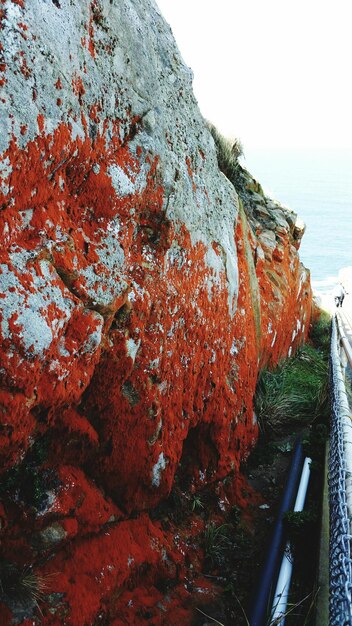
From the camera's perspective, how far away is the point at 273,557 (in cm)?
370

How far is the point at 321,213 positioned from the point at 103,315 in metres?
55.0

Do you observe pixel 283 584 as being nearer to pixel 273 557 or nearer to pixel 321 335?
pixel 273 557

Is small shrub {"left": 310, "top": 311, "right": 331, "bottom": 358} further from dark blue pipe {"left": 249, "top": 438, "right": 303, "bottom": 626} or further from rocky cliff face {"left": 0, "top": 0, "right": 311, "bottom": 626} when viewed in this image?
rocky cliff face {"left": 0, "top": 0, "right": 311, "bottom": 626}

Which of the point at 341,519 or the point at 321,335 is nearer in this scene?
the point at 341,519

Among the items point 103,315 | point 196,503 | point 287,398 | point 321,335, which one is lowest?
point 196,503

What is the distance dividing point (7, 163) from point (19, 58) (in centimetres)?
55

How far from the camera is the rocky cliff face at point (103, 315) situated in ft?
7.95

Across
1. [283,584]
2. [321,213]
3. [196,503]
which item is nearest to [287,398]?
[196,503]

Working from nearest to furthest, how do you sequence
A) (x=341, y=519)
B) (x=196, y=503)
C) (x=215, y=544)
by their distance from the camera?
1. (x=341, y=519)
2. (x=215, y=544)
3. (x=196, y=503)

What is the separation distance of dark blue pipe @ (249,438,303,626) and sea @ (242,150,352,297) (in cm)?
507

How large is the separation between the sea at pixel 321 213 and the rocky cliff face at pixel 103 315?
437 cm

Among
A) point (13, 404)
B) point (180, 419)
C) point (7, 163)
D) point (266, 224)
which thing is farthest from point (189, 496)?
point (266, 224)

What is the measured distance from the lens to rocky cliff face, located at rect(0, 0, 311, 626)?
7.95 ft

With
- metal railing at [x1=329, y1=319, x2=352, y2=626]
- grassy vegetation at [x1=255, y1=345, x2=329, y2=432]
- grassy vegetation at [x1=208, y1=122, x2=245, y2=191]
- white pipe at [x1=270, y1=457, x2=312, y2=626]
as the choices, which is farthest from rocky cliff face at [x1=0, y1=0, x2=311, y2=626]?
grassy vegetation at [x1=208, y1=122, x2=245, y2=191]
